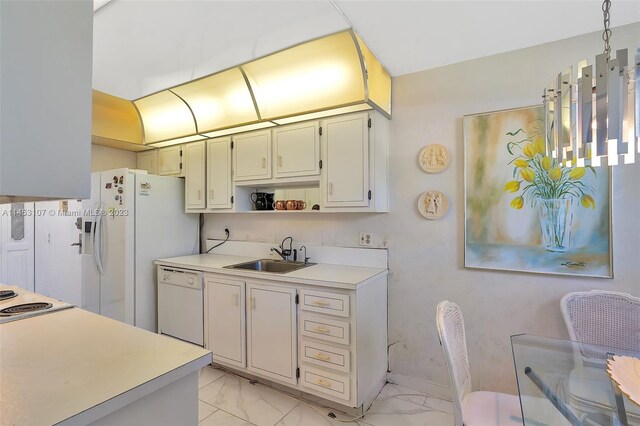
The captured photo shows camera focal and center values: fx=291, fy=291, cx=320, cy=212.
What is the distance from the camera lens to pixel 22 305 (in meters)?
1.50

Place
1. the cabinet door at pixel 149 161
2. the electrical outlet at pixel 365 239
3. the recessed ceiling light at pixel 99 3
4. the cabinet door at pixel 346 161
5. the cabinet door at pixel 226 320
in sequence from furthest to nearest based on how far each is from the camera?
the cabinet door at pixel 149 161 → the electrical outlet at pixel 365 239 → the cabinet door at pixel 226 320 → the cabinet door at pixel 346 161 → the recessed ceiling light at pixel 99 3

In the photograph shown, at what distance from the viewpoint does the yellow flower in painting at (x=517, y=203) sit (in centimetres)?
204

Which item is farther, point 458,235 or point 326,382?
point 458,235

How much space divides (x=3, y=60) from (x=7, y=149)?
0.20 meters

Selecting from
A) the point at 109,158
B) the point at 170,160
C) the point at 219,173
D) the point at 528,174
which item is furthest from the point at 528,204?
the point at 109,158

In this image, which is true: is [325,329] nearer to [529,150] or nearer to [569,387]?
[569,387]

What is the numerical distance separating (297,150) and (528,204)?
5.92 feet

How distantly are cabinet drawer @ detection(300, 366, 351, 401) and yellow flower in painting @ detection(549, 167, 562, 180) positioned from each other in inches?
76.7

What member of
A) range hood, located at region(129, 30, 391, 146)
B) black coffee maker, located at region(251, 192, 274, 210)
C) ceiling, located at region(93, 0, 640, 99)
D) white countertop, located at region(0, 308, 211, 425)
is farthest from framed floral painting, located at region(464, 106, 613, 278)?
white countertop, located at region(0, 308, 211, 425)

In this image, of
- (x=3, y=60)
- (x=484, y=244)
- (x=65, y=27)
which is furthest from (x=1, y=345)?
(x=484, y=244)

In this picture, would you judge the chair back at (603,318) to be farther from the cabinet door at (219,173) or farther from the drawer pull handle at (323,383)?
the cabinet door at (219,173)

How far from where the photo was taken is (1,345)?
1069 mm

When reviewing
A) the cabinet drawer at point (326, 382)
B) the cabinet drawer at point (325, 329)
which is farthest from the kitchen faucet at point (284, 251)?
the cabinet drawer at point (326, 382)

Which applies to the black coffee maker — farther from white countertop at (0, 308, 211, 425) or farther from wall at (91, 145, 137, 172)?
wall at (91, 145, 137, 172)
